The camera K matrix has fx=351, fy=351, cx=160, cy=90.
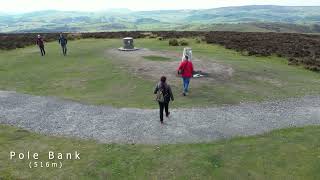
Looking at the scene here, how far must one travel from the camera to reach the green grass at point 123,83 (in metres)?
20.6

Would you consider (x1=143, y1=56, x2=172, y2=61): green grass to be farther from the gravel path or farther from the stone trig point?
the gravel path

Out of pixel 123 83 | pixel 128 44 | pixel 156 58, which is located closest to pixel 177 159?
pixel 123 83

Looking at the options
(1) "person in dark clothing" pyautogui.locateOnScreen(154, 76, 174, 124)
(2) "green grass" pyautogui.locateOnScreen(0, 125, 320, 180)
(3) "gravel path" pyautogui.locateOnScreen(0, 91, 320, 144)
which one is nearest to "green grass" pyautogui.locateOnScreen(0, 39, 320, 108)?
(3) "gravel path" pyautogui.locateOnScreen(0, 91, 320, 144)

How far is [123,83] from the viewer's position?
24.4 meters

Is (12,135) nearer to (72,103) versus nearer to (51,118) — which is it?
(51,118)

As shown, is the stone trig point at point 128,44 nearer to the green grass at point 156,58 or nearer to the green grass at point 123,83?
the green grass at point 123,83

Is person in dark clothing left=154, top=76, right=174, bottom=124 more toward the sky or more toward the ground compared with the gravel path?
more toward the sky

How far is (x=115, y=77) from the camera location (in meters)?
26.1

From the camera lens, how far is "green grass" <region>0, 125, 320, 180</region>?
11719mm

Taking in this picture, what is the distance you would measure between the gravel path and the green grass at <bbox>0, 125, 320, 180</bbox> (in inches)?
30.6

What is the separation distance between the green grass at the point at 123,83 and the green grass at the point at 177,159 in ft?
18.2

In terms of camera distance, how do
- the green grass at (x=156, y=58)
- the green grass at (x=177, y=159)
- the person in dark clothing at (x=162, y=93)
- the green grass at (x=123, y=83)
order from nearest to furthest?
the green grass at (x=177, y=159), the person in dark clothing at (x=162, y=93), the green grass at (x=123, y=83), the green grass at (x=156, y=58)

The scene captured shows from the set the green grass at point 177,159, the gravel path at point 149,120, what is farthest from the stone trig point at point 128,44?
the green grass at point 177,159

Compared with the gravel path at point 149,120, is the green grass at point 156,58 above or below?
above
